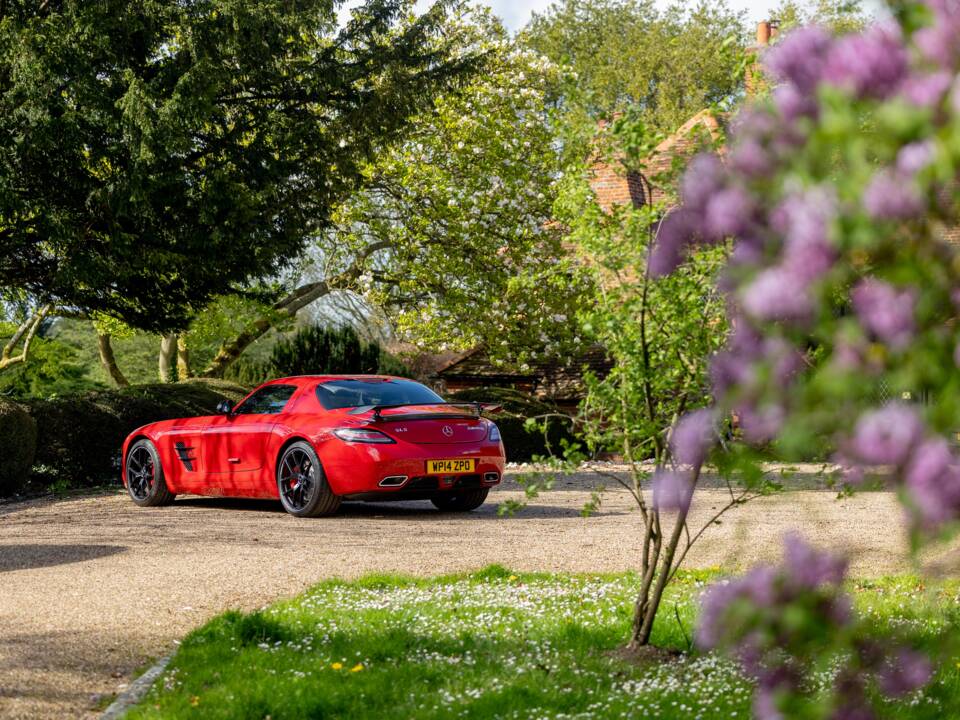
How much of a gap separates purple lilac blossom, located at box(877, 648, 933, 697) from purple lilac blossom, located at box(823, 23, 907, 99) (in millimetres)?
987

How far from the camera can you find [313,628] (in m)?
6.30

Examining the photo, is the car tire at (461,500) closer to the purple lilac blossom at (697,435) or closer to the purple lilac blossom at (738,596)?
the purple lilac blossom at (697,435)

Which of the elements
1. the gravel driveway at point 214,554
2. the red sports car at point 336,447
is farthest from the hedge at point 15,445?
the red sports car at point 336,447

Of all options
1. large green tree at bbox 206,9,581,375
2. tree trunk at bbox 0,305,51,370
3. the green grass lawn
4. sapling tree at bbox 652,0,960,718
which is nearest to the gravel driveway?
the green grass lawn

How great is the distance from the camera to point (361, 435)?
11688 millimetres

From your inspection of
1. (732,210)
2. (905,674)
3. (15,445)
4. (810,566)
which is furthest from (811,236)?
(15,445)

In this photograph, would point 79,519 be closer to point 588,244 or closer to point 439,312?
point 588,244

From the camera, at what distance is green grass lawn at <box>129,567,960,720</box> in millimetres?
4789

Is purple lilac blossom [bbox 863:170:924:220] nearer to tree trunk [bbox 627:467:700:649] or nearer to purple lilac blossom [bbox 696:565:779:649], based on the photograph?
purple lilac blossom [bbox 696:565:779:649]

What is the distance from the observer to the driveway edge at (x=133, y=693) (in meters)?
4.92

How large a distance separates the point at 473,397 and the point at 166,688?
1915cm

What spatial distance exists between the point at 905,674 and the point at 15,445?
50.6 feet

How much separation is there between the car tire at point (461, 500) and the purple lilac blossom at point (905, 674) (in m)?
11.2

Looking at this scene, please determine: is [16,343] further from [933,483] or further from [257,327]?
[933,483]
